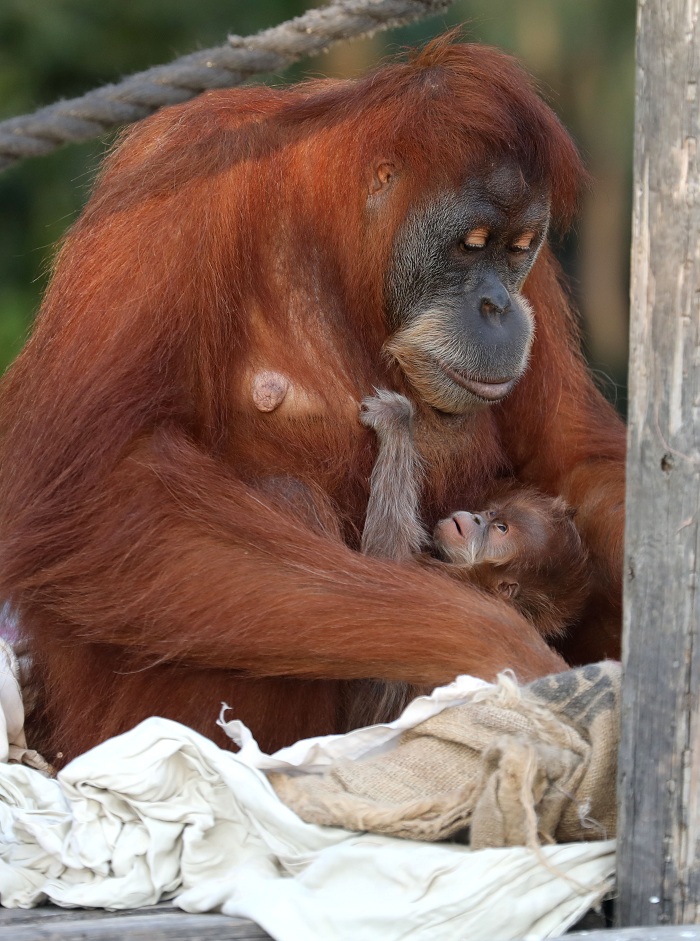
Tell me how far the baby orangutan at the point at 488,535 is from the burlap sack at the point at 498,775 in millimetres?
601

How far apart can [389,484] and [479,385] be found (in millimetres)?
268

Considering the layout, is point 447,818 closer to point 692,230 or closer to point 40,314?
point 692,230

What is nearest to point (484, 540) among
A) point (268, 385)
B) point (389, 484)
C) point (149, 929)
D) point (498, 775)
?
point (389, 484)

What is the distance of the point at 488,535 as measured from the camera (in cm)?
266

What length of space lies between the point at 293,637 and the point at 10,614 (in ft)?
2.14

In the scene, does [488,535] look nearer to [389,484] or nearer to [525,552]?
[525,552]

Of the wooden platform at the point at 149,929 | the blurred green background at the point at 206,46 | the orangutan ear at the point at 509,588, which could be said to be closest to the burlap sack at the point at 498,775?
the wooden platform at the point at 149,929

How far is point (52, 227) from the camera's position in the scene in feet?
18.1

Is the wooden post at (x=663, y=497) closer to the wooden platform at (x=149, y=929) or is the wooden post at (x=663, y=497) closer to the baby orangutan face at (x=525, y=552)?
the wooden platform at (x=149, y=929)

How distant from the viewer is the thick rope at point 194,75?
2090mm

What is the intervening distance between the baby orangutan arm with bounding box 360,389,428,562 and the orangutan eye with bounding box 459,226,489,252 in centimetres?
31

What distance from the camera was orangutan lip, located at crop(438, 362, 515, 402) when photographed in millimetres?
2477

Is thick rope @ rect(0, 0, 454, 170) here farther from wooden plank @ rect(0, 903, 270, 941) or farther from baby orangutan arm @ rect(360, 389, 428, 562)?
wooden plank @ rect(0, 903, 270, 941)

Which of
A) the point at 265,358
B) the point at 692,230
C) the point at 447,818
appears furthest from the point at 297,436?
the point at 692,230
